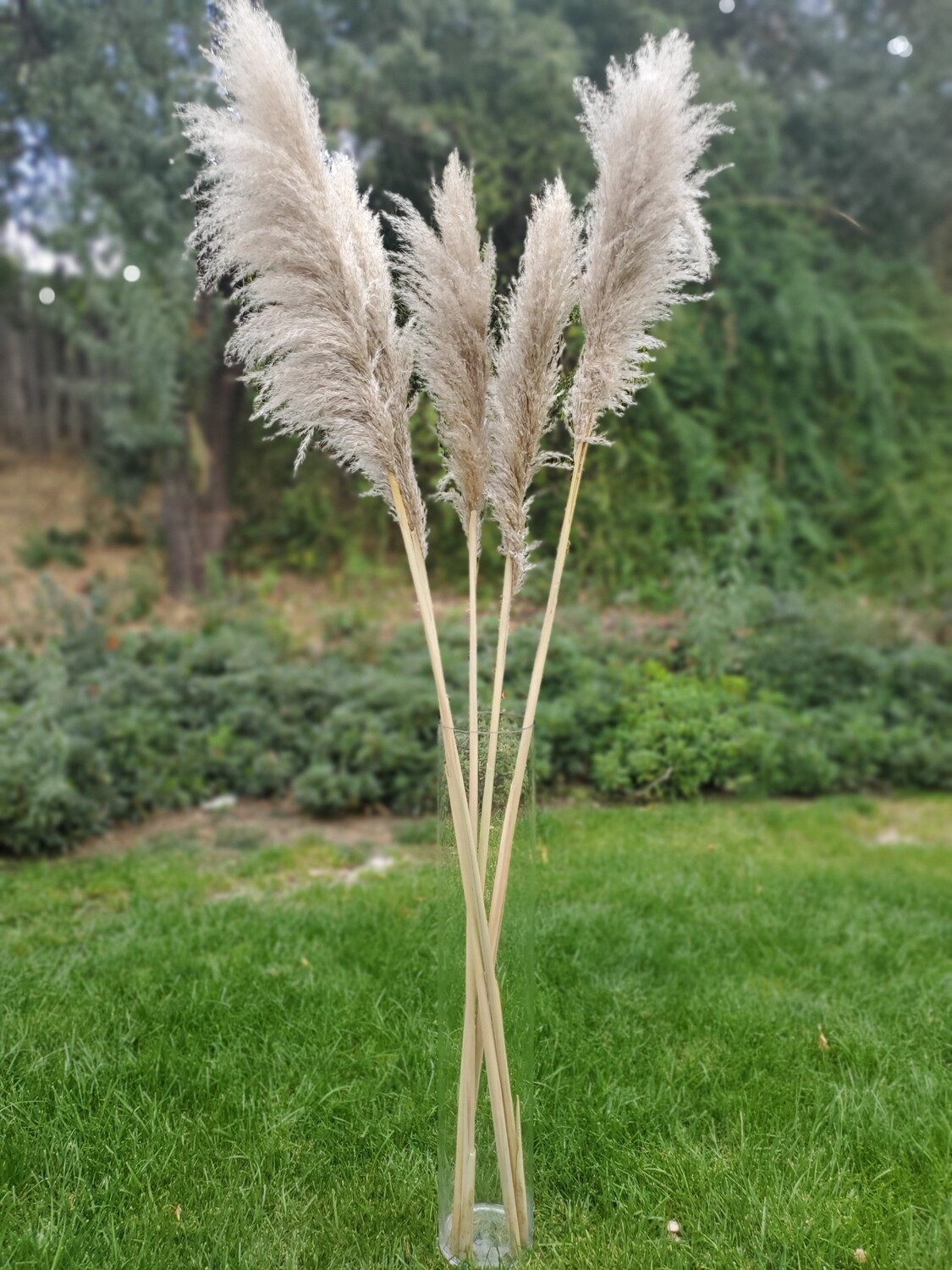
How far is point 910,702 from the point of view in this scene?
5.93 m

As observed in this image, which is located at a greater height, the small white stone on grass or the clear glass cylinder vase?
the clear glass cylinder vase

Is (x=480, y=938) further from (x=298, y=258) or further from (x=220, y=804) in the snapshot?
(x=220, y=804)

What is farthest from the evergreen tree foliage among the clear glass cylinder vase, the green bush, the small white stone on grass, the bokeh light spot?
the clear glass cylinder vase

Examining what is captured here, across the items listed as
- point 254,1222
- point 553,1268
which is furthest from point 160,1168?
point 553,1268

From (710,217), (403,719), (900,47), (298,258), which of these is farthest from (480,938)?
(900,47)

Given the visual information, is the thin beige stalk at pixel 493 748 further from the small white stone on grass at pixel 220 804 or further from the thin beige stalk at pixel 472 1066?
the small white stone on grass at pixel 220 804

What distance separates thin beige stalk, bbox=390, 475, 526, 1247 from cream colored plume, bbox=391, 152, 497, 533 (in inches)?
5.6

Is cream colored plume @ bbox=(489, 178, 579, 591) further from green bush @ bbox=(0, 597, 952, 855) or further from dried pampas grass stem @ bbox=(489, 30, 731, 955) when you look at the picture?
green bush @ bbox=(0, 597, 952, 855)

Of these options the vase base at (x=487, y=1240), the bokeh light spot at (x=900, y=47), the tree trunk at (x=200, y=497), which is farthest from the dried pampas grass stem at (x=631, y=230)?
the bokeh light spot at (x=900, y=47)

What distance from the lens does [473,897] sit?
6.11 feet

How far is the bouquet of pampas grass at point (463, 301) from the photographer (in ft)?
5.52

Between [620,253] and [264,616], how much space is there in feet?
16.5

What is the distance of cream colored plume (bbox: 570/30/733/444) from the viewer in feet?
5.62

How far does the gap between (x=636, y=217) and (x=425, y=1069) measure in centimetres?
200
